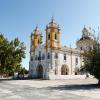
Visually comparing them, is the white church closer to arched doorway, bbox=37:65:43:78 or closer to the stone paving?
arched doorway, bbox=37:65:43:78

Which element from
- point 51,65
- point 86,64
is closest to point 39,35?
point 51,65

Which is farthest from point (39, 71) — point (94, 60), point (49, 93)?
point (49, 93)

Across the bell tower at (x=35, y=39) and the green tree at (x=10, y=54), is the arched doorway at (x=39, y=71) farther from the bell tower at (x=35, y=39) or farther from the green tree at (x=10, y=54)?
the green tree at (x=10, y=54)

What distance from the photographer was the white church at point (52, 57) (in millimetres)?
53531

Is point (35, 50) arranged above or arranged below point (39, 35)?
below

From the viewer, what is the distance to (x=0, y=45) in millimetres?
42500

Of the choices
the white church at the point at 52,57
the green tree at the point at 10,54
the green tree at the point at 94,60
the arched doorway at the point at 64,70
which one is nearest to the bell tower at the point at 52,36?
the white church at the point at 52,57

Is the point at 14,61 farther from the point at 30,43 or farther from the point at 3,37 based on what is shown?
the point at 30,43

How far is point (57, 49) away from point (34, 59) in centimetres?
800

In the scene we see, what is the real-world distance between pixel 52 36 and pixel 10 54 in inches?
561

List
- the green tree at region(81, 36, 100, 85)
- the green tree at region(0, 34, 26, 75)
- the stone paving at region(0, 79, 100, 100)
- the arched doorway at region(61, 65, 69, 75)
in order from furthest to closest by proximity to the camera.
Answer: the arched doorway at region(61, 65, 69, 75)
the green tree at region(0, 34, 26, 75)
the green tree at region(81, 36, 100, 85)
the stone paving at region(0, 79, 100, 100)

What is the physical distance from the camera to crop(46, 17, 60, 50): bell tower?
54.1 metres

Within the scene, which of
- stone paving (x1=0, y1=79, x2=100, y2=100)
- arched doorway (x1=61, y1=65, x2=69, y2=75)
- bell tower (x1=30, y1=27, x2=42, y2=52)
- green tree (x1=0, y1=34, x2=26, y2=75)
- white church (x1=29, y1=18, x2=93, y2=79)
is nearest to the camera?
stone paving (x1=0, y1=79, x2=100, y2=100)

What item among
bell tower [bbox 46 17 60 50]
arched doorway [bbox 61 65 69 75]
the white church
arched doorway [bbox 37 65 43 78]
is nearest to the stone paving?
the white church
